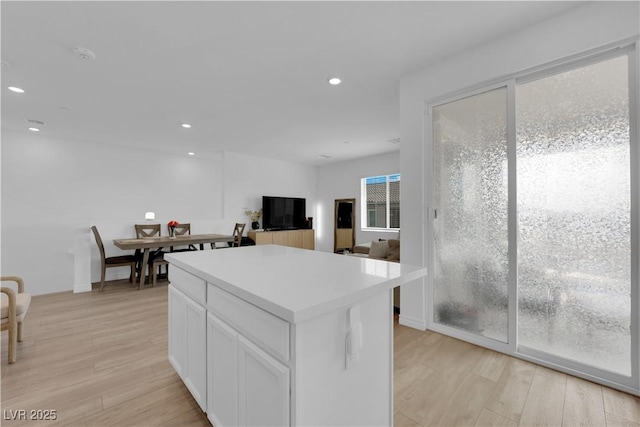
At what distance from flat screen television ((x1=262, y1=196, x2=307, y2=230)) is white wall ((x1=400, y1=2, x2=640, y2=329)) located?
179 inches

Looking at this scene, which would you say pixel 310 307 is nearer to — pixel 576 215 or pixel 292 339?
pixel 292 339

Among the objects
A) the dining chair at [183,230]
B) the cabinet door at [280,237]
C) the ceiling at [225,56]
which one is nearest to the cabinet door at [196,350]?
the ceiling at [225,56]

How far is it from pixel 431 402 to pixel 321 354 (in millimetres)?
1152

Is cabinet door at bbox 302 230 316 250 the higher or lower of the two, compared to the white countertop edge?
lower

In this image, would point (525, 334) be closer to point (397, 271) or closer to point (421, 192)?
point (421, 192)

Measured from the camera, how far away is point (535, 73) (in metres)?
2.11

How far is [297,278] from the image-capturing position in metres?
1.18

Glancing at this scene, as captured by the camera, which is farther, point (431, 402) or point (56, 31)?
point (56, 31)

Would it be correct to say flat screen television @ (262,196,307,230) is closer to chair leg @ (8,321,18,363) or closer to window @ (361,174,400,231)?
window @ (361,174,400,231)

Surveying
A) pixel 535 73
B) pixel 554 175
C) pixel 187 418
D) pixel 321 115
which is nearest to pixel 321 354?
pixel 187 418

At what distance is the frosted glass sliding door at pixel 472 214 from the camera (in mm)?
2260

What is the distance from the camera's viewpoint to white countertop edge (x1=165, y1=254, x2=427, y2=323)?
0.81 m

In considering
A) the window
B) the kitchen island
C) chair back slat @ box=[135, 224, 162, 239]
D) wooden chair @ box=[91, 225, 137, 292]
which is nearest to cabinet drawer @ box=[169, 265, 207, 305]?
the kitchen island

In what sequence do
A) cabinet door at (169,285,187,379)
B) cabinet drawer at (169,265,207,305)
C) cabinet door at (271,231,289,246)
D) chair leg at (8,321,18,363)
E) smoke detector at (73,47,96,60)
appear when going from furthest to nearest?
cabinet door at (271,231,289,246) < smoke detector at (73,47,96,60) < chair leg at (8,321,18,363) < cabinet door at (169,285,187,379) < cabinet drawer at (169,265,207,305)
